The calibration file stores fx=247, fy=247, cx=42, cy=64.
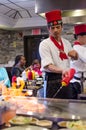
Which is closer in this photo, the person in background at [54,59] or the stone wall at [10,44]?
the person in background at [54,59]

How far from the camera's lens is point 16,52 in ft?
25.2

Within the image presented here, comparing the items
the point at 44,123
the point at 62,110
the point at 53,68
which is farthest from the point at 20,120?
the point at 53,68

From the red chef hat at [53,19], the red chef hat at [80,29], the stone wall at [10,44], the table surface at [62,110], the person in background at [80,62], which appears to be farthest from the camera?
the stone wall at [10,44]

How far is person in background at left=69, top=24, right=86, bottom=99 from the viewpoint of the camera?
89.7 inches

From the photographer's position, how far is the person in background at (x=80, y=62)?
2.28 metres

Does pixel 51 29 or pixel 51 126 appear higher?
pixel 51 29

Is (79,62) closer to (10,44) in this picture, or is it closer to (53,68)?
(53,68)

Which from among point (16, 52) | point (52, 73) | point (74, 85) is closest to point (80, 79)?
point (74, 85)

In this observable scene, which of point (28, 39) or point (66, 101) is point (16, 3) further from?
point (66, 101)

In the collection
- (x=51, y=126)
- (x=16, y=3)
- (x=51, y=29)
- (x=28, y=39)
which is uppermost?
(x=16, y=3)

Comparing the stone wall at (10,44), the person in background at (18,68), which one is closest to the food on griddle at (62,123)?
the person in background at (18,68)

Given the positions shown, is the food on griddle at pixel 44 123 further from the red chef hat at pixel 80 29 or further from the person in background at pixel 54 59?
the red chef hat at pixel 80 29

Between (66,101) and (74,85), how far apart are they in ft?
2.21

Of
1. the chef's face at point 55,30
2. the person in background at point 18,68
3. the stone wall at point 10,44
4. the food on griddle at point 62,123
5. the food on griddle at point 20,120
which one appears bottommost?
the food on griddle at point 62,123
